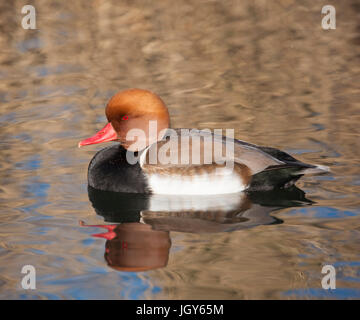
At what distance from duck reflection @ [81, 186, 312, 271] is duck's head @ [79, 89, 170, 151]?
20.2 inches

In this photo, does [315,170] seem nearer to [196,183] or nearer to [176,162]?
[196,183]

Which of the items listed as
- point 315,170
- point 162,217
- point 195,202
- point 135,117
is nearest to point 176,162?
point 195,202

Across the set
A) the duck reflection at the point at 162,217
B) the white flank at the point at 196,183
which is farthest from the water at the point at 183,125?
the white flank at the point at 196,183

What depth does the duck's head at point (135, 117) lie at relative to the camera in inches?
265

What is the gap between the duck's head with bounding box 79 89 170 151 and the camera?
265 inches

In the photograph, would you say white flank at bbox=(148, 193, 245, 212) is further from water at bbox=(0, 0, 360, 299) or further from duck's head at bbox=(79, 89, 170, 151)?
duck's head at bbox=(79, 89, 170, 151)

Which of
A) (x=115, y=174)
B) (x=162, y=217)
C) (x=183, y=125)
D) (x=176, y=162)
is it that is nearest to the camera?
(x=162, y=217)

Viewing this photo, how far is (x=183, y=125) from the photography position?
8.27 metres

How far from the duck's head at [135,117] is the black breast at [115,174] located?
5.8 inches

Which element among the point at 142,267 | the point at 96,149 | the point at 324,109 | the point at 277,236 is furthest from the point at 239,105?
the point at 142,267

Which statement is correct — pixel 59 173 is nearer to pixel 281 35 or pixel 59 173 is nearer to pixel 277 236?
pixel 277 236

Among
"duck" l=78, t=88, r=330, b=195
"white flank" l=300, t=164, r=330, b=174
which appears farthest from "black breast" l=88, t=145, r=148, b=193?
"white flank" l=300, t=164, r=330, b=174

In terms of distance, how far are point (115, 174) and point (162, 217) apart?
742 mm

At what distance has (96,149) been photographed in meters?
7.86
